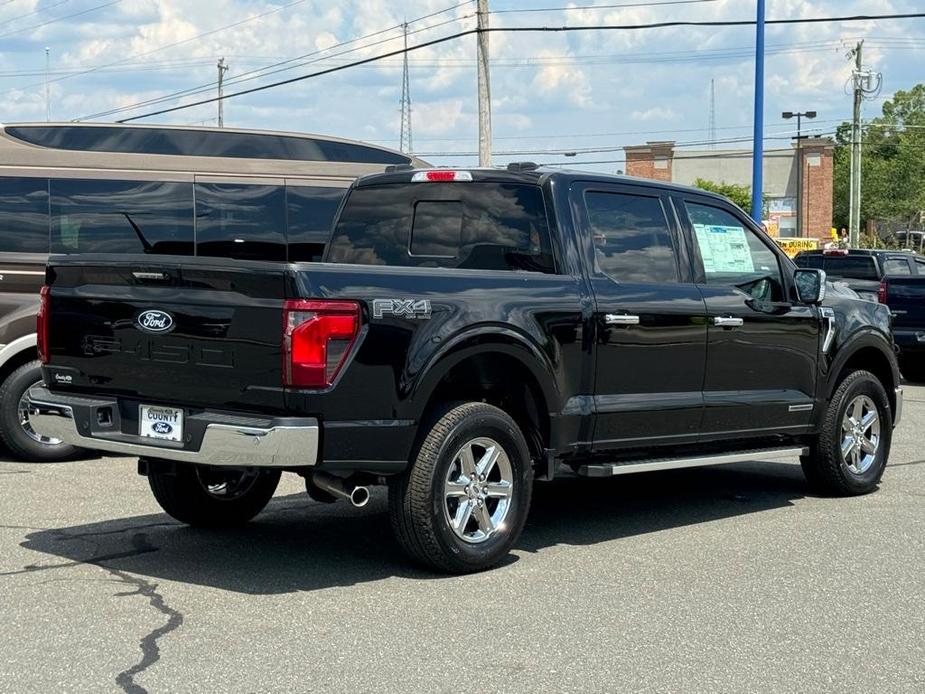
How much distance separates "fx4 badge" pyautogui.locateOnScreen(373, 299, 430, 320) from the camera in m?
6.20

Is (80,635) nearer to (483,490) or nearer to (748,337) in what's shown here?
(483,490)

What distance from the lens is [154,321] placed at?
253 inches

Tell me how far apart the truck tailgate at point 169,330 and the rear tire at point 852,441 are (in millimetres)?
4506

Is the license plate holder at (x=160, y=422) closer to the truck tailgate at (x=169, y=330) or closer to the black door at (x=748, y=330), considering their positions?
the truck tailgate at (x=169, y=330)

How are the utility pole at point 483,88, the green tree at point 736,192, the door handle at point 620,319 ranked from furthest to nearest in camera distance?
the green tree at point 736,192 < the utility pole at point 483,88 < the door handle at point 620,319

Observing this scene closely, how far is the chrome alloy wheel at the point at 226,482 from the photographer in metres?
7.53

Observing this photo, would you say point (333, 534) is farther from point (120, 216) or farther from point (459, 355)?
point (120, 216)

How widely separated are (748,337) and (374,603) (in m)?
3.31

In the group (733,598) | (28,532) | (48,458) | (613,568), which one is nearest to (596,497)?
(613,568)

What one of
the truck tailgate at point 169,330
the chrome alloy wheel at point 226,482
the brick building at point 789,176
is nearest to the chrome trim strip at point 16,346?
the chrome alloy wheel at point 226,482

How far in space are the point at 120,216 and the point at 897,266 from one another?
1468cm

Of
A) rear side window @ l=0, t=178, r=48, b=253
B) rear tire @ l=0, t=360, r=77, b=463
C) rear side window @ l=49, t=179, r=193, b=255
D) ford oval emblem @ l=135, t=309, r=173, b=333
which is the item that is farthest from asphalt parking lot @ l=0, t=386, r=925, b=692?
rear side window @ l=49, t=179, r=193, b=255

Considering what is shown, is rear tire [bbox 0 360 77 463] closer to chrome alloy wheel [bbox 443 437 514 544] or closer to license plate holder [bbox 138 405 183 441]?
license plate holder [bbox 138 405 183 441]

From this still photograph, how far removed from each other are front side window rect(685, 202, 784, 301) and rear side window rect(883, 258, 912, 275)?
1353cm
